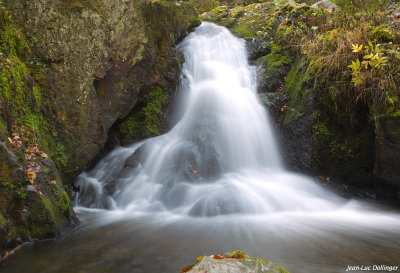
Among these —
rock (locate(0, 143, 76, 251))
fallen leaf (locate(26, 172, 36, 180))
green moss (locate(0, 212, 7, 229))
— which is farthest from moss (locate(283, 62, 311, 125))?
green moss (locate(0, 212, 7, 229))

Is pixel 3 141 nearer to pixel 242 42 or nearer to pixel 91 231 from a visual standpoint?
pixel 91 231

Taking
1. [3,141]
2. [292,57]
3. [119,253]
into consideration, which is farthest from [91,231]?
[292,57]

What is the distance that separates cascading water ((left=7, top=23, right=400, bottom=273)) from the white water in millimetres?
21

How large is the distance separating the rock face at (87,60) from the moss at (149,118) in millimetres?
532

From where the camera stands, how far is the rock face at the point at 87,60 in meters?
4.52

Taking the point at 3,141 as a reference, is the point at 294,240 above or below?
below

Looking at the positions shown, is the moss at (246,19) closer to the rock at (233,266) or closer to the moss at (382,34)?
the moss at (382,34)

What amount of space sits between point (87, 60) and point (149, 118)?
223 centimetres

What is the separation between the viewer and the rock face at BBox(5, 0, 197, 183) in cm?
452

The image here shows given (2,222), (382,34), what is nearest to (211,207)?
(2,222)

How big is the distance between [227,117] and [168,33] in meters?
2.74

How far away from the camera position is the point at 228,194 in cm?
464

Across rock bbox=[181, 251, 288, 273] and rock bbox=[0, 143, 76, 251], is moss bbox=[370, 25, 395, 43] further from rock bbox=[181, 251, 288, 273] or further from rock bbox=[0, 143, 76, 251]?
rock bbox=[0, 143, 76, 251]

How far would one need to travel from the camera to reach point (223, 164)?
19.0 feet
